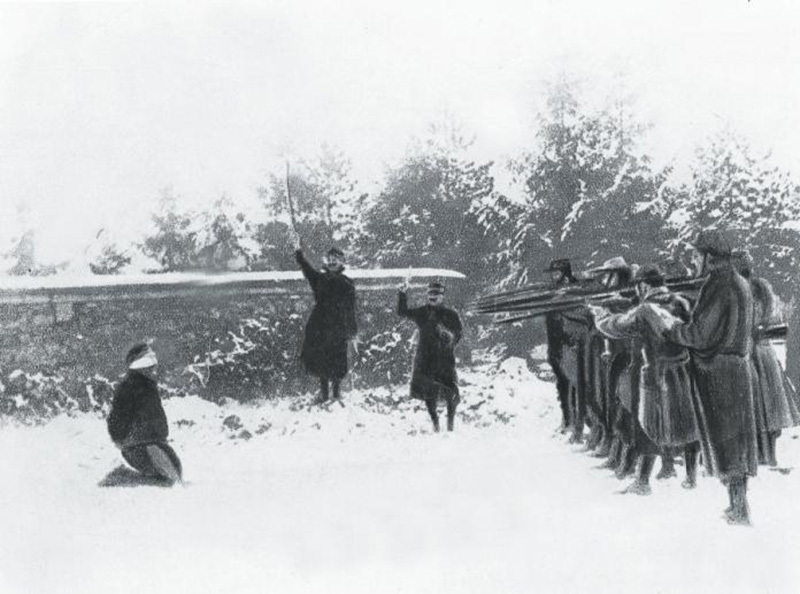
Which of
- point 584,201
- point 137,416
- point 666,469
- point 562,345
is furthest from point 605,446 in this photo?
point 137,416

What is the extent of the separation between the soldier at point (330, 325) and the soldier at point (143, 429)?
1132 millimetres

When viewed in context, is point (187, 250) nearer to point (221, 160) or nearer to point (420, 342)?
point (221, 160)

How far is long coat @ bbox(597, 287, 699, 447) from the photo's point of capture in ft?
14.6

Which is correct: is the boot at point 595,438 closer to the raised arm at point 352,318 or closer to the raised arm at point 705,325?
the raised arm at point 705,325

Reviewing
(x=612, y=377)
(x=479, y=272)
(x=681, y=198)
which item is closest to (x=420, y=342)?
(x=479, y=272)

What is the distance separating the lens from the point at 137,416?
4953 millimetres

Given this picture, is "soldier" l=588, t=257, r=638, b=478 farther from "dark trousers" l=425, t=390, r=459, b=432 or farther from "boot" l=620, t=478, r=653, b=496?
"dark trousers" l=425, t=390, r=459, b=432

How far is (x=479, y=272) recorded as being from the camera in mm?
5441

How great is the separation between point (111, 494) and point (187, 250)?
185 cm

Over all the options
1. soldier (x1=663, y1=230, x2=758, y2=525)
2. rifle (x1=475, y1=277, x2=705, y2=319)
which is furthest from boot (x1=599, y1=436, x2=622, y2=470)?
rifle (x1=475, y1=277, x2=705, y2=319)

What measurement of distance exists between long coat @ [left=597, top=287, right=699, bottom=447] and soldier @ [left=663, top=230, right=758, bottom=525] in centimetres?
14

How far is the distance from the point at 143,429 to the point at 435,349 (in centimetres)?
222

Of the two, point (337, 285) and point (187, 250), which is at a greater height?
point (187, 250)

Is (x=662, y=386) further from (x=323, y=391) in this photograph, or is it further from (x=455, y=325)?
(x=323, y=391)
